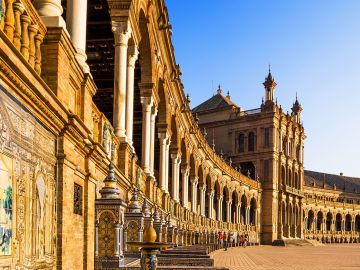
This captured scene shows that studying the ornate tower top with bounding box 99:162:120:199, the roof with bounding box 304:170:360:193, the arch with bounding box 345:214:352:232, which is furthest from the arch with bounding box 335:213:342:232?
the ornate tower top with bounding box 99:162:120:199

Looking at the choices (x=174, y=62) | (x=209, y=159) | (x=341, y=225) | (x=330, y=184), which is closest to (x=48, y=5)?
(x=174, y=62)

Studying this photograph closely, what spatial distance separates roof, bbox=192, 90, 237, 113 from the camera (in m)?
87.7

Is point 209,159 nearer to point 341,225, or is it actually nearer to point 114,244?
point 114,244

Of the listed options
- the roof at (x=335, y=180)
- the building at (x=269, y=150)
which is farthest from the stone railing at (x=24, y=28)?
the roof at (x=335, y=180)

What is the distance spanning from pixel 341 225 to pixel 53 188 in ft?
355

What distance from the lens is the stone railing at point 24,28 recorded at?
19.7ft

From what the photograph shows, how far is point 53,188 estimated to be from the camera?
7.42m

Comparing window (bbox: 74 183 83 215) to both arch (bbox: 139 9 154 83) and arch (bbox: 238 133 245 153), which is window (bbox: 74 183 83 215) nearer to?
arch (bbox: 139 9 154 83)

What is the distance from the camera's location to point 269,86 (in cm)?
8406

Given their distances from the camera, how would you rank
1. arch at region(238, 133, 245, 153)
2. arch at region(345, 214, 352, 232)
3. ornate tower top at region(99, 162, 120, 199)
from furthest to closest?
arch at region(345, 214, 352, 232) < arch at region(238, 133, 245, 153) < ornate tower top at region(99, 162, 120, 199)

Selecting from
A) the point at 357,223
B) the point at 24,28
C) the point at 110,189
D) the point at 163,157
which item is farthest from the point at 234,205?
the point at 24,28

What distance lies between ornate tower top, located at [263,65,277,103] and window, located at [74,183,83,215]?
247 ft

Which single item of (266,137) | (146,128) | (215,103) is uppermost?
(215,103)

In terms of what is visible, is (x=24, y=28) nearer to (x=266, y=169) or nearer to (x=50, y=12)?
(x=50, y=12)
